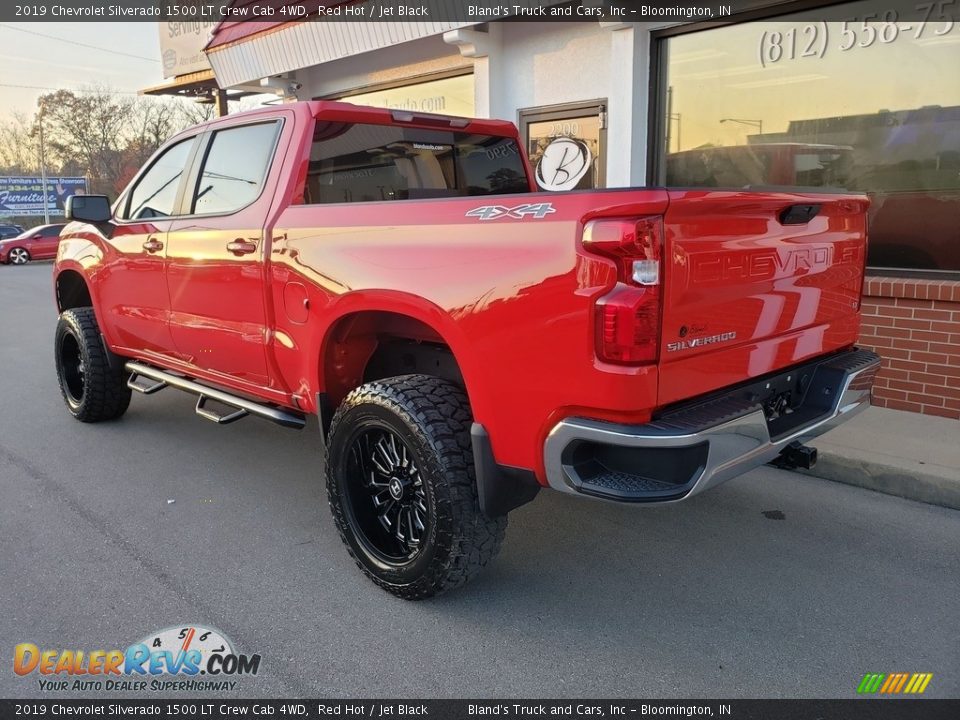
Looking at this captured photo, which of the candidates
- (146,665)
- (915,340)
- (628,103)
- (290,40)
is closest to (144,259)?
(146,665)

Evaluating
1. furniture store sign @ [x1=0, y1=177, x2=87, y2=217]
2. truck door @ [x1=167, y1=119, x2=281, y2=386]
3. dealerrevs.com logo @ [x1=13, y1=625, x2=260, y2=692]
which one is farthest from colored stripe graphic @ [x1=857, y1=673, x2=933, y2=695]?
furniture store sign @ [x1=0, y1=177, x2=87, y2=217]

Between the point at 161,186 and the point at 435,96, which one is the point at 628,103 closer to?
the point at 435,96

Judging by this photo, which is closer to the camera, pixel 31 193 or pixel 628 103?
pixel 628 103

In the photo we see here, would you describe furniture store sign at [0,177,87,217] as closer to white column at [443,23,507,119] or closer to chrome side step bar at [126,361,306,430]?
white column at [443,23,507,119]

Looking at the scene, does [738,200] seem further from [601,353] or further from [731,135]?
[731,135]

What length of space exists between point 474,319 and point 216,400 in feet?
7.20

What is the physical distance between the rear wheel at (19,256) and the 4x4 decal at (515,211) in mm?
29814

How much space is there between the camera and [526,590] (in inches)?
129

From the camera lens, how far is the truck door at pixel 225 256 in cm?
380

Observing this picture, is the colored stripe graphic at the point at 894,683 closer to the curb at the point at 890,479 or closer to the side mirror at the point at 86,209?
the curb at the point at 890,479

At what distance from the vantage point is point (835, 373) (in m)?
3.23

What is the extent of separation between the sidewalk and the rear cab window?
253 centimetres

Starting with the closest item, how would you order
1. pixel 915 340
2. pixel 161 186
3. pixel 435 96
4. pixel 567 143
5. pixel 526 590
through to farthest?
pixel 526 590 → pixel 161 186 → pixel 915 340 → pixel 567 143 → pixel 435 96

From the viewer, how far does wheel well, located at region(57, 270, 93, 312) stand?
19.3 ft
